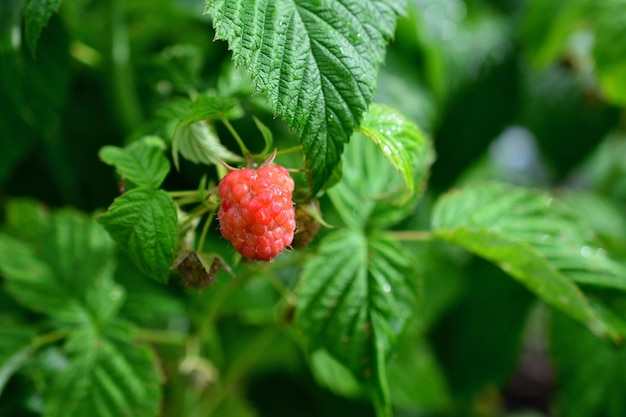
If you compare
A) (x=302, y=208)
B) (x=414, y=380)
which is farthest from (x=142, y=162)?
(x=414, y=380)

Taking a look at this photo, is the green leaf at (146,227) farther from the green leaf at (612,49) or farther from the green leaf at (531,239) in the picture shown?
the green leaf at (612,49)

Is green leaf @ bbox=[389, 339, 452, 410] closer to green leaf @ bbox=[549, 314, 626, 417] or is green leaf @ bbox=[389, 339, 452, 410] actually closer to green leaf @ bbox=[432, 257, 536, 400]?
green leaf @ bbox=[432, 257, 536, 400]

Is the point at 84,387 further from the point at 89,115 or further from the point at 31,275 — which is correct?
the point at 89,115

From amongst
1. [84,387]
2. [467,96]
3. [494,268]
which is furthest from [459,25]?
[84,387]

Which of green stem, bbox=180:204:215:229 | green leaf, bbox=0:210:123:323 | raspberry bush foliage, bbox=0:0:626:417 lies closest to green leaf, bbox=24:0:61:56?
raspberry bush foliage, bbox=0:0:626:417

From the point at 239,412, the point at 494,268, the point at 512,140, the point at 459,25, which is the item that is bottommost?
the point at 239,412

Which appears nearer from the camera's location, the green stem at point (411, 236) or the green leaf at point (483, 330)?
the green stem at point (411, 236)

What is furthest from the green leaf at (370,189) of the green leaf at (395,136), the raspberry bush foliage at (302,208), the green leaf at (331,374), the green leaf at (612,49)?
the green leaf at (612,49)
